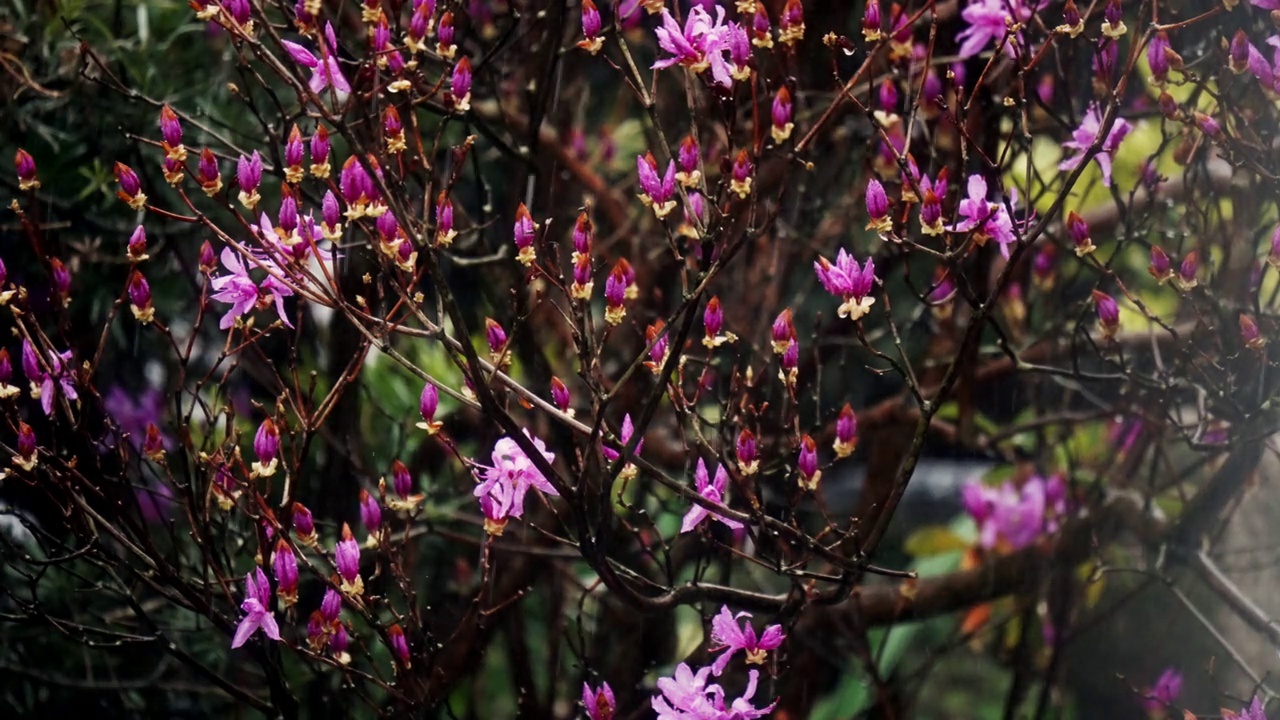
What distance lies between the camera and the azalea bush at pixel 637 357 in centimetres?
124

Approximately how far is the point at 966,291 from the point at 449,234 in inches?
21.1

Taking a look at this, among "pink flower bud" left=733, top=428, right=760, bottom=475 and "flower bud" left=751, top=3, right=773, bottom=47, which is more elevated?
"flower bud" left=751, top=3, right=773, bottom=47

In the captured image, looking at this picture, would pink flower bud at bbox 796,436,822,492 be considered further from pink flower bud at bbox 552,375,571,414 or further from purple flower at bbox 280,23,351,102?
purple flower at bbox 280,23,351,102

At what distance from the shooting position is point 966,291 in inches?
50.9

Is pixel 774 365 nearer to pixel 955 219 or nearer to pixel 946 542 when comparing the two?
pixel 955 219

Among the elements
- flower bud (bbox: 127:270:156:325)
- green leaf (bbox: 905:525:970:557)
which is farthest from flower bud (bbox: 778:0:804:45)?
green leaf (bbox: 905:525:970:557)

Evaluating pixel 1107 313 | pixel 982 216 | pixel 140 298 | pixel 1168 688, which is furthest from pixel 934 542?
pixel 140 298

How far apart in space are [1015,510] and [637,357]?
1.77 metres

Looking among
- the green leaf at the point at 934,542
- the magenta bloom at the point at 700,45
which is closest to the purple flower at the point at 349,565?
the magenta bloom at the point at 700,45

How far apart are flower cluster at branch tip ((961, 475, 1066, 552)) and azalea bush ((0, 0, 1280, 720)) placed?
0.02 metres

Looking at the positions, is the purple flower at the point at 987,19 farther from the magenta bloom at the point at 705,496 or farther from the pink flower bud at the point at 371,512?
the pink flower bud at the point at 371,512

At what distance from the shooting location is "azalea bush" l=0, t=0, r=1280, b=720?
124 centimetres

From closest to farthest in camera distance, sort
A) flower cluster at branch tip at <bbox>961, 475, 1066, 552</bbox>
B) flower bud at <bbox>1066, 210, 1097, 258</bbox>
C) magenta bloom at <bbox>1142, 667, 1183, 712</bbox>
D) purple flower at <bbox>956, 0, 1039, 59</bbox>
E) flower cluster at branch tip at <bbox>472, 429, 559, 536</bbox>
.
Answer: flower cluster at branch tip at <bbox>472, 429, 559, 536</bbox> < flower bud at <bbox>1066, 210, 1097, 258</bbox> < purple flower at <bbox>956, 0, 1039, 59</bbox> < magenta bloom at <bbox>1142, 667, 1183, 712</bbox> < flower cluster at branch tip at <bbox>961, 475, 1066, 552</bbox>

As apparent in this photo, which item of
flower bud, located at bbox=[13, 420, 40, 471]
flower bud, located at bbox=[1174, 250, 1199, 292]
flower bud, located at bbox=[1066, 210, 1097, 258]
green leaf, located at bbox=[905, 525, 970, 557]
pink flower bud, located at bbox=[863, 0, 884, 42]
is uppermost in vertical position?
pink flower bud, located at bbox=[863, 0, 884, 42]
